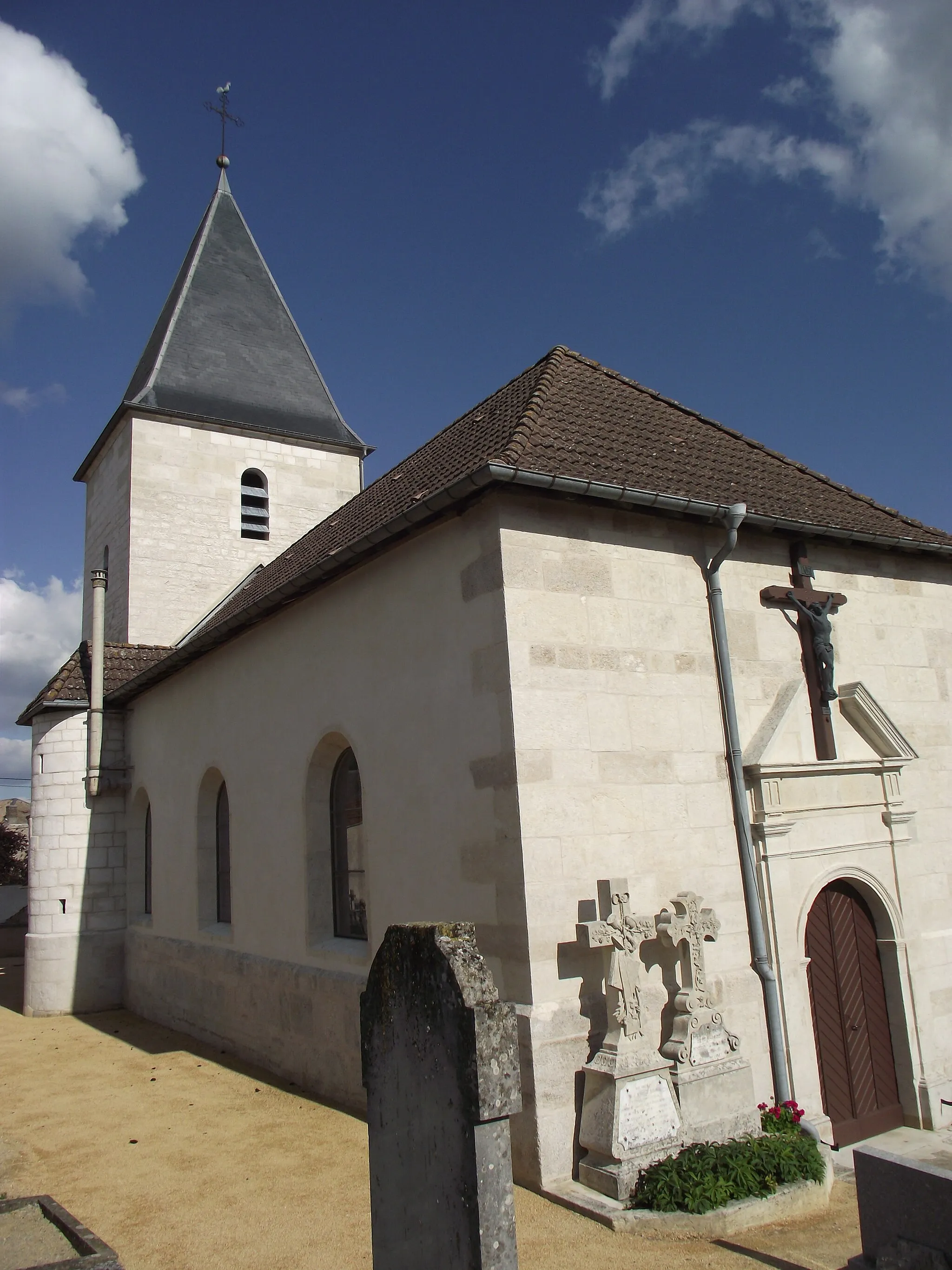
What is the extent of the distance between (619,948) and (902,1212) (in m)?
2.25

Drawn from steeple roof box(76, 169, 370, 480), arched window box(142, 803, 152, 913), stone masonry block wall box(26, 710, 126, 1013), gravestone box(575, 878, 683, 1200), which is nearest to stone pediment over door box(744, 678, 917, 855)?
gravestone box(575, 878, 683, 1200)

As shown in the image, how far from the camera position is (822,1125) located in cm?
686

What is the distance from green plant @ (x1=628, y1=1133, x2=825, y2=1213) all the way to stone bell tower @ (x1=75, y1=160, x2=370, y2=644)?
1383 centimetres

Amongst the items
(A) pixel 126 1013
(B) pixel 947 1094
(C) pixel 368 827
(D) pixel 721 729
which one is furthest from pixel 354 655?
(A) pixel 126 1013

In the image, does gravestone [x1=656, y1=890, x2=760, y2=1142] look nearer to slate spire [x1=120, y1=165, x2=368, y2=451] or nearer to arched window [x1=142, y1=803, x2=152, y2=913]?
arched window [x1=142, y1=803, x2=152, y2=913]

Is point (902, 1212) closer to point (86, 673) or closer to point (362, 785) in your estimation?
point (362, 785)

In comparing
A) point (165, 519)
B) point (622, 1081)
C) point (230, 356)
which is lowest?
point (622, 1081)

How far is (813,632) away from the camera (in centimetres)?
809

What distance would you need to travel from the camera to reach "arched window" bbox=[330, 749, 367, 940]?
866 cm

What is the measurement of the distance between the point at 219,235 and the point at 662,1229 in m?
22.3

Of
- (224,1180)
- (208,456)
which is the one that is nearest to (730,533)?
(224,1180)

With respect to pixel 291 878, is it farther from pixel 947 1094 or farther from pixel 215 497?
pixel 215 497

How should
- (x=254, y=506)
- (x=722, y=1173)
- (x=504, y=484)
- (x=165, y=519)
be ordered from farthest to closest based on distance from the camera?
(x=254, y=506) → (x=165, y=519) → (x=504, y=484) → (x=722, y=1173)

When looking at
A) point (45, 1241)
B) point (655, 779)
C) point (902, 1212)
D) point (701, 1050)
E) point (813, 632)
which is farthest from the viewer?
point (813, 632)
